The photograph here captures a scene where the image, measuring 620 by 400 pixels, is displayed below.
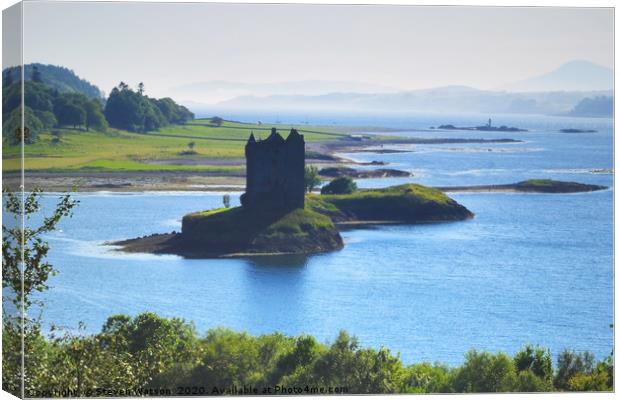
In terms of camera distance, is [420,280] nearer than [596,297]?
No

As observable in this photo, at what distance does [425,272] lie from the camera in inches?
1183

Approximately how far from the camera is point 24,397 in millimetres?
20969

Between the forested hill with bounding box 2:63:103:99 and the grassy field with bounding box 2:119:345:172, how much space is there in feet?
2.63

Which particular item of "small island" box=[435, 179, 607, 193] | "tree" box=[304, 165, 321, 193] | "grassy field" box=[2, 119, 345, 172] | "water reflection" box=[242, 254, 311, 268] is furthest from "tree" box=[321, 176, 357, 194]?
"grassy field" box=[2, 119, 345, 172]

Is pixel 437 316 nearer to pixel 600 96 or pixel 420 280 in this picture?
pixel 420 280

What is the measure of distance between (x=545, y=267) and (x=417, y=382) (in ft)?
22.5

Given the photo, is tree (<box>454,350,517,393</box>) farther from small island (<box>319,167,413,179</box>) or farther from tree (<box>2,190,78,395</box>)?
small island (<box>319,167,413,179</box>)

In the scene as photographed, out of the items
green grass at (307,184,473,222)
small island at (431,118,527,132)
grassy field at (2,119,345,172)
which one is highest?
small island at (431,118,527,132)

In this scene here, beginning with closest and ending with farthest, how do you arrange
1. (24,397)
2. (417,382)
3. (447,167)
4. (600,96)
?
(24,397)
(417,382)
(600,96)
(447,167)

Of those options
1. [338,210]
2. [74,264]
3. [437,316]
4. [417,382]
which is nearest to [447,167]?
[338,210]

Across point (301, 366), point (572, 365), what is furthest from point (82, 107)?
point (572, 365)

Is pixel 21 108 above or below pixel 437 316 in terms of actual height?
above

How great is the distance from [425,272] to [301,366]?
758cm

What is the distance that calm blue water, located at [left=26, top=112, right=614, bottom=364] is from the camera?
1051 inches
